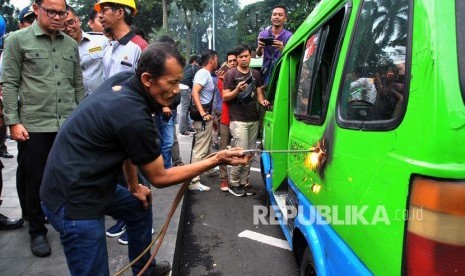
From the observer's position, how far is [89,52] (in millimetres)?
3328

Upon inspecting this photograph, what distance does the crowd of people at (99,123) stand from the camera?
1733 millimetres

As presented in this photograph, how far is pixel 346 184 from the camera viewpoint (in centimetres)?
147

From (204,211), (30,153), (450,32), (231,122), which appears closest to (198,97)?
(231,122)

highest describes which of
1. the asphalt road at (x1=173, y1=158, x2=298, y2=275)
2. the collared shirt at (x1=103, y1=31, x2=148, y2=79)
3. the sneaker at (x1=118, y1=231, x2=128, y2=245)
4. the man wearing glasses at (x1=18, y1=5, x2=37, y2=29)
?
the man wearing glasses at (x1=18, y1=5, x2=37, y2=29)

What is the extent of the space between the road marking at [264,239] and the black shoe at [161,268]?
121cm

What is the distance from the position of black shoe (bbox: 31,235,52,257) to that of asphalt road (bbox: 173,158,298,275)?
3.09 ft

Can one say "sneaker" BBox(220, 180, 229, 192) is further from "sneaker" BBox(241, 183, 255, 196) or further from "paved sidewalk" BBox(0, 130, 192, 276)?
"paved sidewalk" BBox(0, 130, 192, 276)

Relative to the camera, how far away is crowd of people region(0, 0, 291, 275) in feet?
5.69

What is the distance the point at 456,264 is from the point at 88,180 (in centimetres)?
151

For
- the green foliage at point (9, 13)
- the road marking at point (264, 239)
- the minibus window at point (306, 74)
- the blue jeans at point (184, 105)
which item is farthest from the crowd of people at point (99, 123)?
the green foliage at point (9, 13)

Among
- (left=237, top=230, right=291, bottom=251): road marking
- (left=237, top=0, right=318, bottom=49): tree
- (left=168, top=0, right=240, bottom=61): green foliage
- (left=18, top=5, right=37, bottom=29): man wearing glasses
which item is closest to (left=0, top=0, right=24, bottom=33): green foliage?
(left=237, top=0, right=318, bottom=49): tree

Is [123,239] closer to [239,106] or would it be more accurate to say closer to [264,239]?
[264,239]

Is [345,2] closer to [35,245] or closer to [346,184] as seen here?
[346,184]

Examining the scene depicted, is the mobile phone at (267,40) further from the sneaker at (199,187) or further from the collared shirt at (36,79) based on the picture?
the collared shirt at (36,79)
